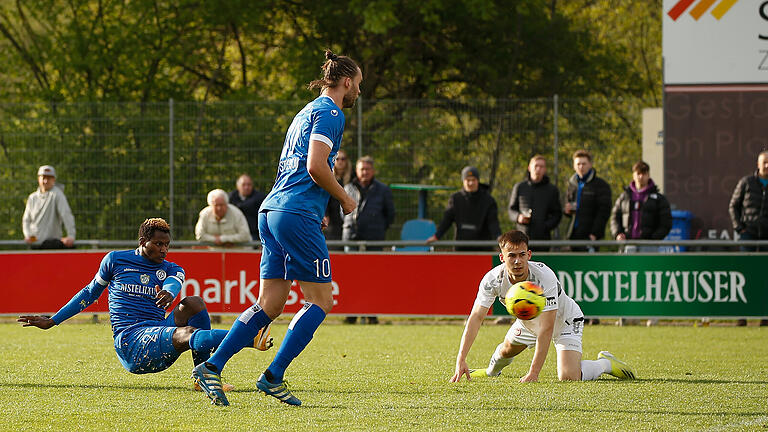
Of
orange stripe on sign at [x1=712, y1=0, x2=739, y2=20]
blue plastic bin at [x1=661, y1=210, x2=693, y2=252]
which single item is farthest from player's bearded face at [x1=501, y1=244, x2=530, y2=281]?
orange stripe on sign at [x1=712, y1=0, x2=739, y2=20]

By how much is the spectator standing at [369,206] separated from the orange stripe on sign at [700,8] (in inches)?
→ 200

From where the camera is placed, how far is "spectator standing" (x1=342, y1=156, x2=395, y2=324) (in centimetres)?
1469

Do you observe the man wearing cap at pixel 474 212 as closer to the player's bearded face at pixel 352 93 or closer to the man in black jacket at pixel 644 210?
the man in black jacket at pixel 644 210

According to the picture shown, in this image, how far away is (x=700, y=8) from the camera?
1622 centimetres

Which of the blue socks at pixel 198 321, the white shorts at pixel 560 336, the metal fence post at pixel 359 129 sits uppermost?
the metal fence post at pixel 359 129

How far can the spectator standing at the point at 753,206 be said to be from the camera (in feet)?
46.4

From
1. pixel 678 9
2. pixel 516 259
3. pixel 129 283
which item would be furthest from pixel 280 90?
pixel 129 283

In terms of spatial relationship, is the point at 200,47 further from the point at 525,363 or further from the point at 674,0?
the point at 525,363

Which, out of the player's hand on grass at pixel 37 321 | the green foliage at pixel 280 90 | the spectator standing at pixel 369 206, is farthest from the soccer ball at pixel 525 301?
the green foliage at pixel 280 90

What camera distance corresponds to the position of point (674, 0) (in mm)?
16344

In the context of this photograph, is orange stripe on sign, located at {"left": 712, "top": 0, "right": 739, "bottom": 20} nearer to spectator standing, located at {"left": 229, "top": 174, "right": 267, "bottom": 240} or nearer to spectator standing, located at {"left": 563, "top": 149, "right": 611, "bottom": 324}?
spectator standing, located at {"left": 563, "top": 149, "right": 611, "bottom": 324}

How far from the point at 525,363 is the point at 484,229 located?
5151 millimetres

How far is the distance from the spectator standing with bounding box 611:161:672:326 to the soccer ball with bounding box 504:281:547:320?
666 cm

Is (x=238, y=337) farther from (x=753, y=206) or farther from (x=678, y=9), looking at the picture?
(x=678, y=9)
